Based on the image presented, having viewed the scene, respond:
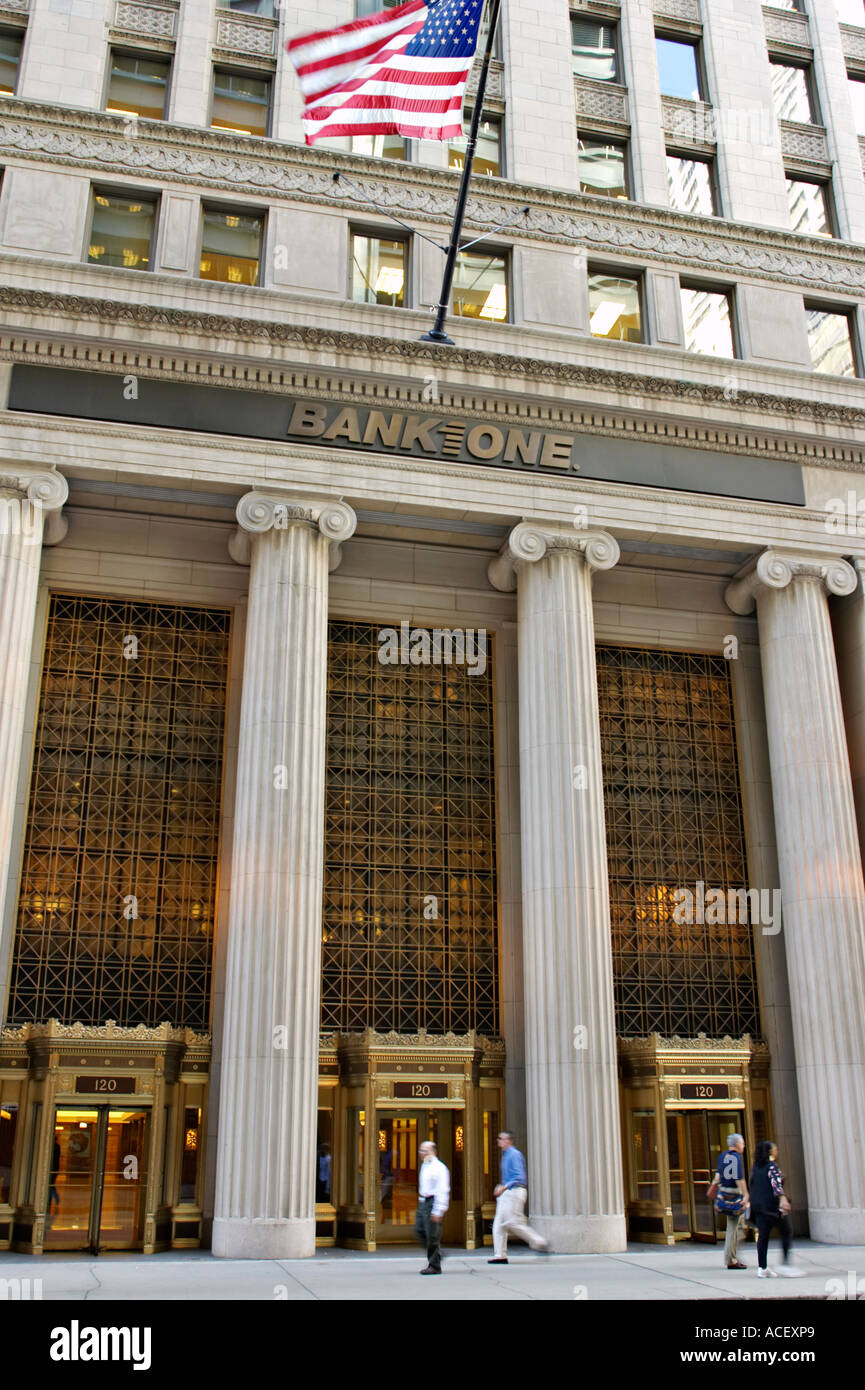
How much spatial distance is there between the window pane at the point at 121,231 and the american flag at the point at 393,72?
4.37m

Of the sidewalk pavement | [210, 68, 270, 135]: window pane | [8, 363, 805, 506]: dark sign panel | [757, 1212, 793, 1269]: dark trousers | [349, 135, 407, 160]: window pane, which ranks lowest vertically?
the sidewalk pavement

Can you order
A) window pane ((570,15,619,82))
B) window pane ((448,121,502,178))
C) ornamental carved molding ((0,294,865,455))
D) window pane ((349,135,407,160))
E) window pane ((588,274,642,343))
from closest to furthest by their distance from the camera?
ornamental carved molding ((0,294,865,455)), window pane ((349,135,407,160)), window pane ((588,274,642,343)), window pane ((448,121,502,178)), window pane ((570,15,619,82))

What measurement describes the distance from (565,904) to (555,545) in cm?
621

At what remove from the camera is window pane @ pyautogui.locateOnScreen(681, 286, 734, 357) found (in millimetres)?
23734

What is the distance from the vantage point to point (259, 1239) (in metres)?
16.5

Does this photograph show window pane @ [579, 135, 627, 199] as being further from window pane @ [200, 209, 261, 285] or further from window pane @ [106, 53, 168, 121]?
window pane @ [106, 53, 168, 121]

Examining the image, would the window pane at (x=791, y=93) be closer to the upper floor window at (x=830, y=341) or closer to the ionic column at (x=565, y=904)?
the upper floor window at (x=830, y=341)

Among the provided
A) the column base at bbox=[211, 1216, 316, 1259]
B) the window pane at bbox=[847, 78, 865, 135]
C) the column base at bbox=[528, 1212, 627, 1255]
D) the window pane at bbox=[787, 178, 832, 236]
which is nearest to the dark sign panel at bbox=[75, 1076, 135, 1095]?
the column base at bbox=[211, 1216, 316, 1259]

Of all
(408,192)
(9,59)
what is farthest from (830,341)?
(9,59)

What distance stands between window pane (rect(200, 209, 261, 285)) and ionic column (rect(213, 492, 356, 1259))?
4.64m

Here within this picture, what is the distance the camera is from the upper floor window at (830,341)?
80.9 feet

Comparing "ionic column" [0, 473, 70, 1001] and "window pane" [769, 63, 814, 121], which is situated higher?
"window pane" [769, 63, 814, 121]

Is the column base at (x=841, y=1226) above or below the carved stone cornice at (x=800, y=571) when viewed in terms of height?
below

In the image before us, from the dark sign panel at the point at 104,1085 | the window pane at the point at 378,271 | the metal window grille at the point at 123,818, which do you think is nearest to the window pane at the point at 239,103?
the window pane at the point at 378,271
